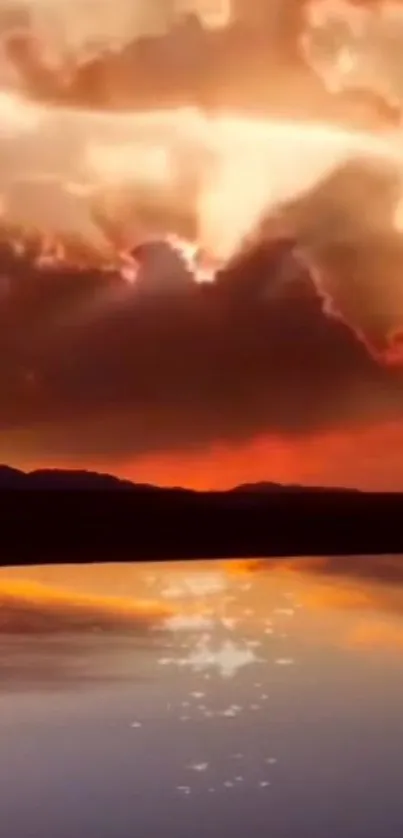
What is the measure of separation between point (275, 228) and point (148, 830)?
0.81 meters

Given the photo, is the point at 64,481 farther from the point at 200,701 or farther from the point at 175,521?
the point at 200,701

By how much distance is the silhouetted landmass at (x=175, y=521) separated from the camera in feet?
6.57

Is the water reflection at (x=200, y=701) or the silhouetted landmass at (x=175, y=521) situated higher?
the silhouetted landmass at (x=175, y=521)

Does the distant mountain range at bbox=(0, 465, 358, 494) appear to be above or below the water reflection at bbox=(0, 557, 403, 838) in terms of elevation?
above

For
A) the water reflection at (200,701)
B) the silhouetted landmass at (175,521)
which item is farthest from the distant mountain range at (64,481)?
the water reflection at (200,701)

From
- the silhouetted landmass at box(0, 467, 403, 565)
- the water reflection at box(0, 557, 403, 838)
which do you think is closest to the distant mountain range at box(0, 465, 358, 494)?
the silhouetted landmass at box(0, 467, 403, 565)

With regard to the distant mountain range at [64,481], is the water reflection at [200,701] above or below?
below

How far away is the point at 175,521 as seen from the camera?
2.04 meters

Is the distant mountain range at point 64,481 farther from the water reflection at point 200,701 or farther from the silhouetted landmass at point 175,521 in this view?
the water reflection at point 200,701

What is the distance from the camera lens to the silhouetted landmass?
200 cm

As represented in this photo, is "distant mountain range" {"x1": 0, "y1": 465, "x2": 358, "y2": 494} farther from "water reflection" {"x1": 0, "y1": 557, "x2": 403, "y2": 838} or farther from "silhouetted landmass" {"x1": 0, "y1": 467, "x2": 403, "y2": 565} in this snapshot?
"water reflection" {"x1": 0, "y1": 557, "x2": 403, "y2": 838}

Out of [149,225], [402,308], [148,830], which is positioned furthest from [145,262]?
[148,830]

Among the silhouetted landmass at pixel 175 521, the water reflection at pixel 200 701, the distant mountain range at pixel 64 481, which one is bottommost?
the water reflection at pixel 200 701

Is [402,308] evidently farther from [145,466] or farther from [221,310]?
[145,466]
